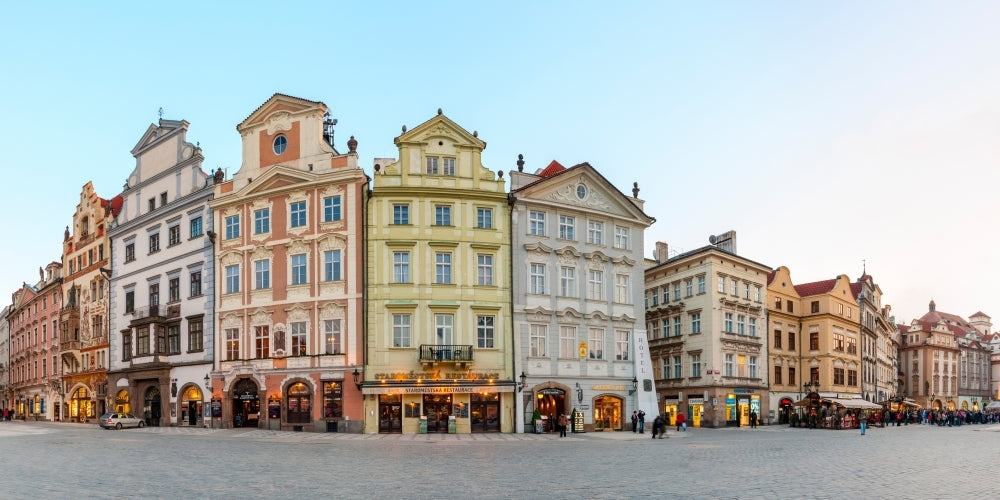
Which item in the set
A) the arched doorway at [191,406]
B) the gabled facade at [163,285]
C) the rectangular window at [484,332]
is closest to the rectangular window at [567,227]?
the rectangular window at [484,332]

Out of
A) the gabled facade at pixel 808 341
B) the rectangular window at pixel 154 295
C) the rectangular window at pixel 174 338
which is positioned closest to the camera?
the rectangular window at pixel 174 338

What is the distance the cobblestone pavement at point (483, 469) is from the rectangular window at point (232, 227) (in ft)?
60.1

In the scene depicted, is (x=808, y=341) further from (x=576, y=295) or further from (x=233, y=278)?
(x=233, y=278)

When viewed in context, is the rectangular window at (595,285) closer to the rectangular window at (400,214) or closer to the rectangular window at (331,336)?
the rectangular window at (400,214)

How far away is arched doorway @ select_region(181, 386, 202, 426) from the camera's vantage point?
2202 inches

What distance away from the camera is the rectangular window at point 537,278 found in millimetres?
52469

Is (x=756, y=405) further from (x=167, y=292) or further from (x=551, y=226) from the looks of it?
(x=167, y=292)

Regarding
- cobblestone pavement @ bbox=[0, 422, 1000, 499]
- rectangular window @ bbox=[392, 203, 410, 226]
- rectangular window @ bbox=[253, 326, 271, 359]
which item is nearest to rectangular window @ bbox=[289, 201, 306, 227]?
rectangular window @ bbox=[392, 203, 410, 226]

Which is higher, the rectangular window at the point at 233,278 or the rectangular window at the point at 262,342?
the rectangular window at the point at 233,278

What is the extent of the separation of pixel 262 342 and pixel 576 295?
19838 mm

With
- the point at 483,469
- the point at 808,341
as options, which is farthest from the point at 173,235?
the point at 808,341

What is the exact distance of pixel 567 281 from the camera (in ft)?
177

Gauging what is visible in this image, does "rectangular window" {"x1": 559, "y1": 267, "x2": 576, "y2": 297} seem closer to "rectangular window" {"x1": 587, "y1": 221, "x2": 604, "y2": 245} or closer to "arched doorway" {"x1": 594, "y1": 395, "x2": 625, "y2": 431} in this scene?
"rectangular window" {"x1": 587, "y1": 221, "x2": 604, "y2": 245}

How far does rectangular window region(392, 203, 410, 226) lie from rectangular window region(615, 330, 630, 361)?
622 inches
